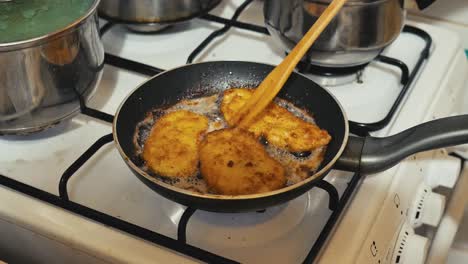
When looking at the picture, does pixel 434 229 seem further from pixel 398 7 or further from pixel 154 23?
pixel 154 23

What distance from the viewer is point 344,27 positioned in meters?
0.72

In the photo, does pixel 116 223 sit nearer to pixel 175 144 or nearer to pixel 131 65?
pixel 175 144

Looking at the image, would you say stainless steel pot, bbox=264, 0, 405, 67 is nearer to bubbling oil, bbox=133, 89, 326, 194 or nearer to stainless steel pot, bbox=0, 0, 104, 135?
bubbling oil, bbox=133, 89, 326, 194

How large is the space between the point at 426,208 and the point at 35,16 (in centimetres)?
52

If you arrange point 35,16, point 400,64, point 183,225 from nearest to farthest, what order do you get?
point 183,225
point 35,16
point 400,64

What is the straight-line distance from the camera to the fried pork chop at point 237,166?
0.58 m

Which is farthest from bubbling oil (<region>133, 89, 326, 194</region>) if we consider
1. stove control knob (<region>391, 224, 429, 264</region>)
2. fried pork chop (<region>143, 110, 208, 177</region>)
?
stove control knob (<region>391, 224, 429, 264</region>)

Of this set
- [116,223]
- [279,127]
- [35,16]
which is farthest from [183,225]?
[35,16]

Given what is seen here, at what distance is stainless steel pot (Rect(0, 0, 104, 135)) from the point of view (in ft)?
1.99

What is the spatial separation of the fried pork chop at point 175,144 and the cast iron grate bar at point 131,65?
0.42 ft

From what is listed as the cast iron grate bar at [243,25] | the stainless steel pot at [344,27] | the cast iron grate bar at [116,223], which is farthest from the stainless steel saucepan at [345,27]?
the cast iron grate bar at [116,223]

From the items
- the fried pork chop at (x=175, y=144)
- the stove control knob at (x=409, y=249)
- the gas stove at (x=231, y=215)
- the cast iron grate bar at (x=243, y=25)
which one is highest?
the cast iron grate bar at (x=243, y=25)

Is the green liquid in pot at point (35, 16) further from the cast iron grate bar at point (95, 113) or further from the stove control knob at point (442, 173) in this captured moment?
the stove control knob at point (442, 173)

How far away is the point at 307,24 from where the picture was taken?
0.74 metres
